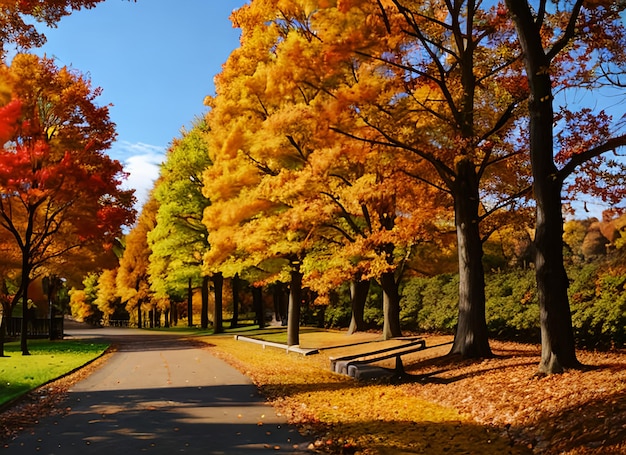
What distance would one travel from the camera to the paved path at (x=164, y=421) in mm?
6938

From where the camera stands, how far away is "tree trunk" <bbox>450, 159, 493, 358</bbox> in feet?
43.2

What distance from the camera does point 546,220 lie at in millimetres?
9727

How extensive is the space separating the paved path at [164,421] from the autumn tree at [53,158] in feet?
38.2

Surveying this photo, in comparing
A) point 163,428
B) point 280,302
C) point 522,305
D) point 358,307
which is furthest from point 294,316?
point 280,302

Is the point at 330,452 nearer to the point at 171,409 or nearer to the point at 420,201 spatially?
the point at 171,409

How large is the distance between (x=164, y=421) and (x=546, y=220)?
22.6 ft

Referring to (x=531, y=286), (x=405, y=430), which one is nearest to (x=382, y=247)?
(x=531, y=286)

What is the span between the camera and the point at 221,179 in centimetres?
2167

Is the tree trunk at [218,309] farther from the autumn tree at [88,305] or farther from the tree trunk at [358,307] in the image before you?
the autumn tree at [88,305]

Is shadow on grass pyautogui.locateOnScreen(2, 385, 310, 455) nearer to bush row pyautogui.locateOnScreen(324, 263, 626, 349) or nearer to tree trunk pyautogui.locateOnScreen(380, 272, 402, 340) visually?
bush row pyautogui.locateOnScreen(324, 263, 626, 349)

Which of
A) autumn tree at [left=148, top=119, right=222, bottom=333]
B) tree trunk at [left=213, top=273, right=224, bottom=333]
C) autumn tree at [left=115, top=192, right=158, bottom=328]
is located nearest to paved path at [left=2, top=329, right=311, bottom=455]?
autumn tree at [left=148, top=119, right=222, bottom=333]

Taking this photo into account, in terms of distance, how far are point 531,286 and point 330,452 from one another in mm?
12047

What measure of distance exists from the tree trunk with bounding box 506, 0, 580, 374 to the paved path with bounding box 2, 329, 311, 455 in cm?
468

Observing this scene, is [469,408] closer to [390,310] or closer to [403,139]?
[403,139]
